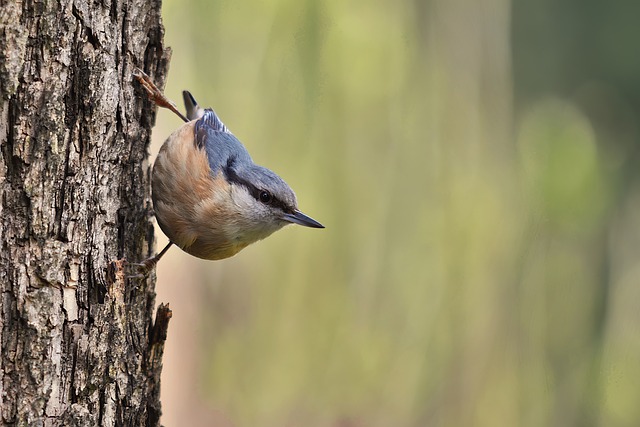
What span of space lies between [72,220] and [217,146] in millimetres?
920

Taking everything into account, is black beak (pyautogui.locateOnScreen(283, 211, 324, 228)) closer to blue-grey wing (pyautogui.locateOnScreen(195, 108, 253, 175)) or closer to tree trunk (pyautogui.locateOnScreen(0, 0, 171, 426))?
blue-grey wing (pyautogui.locateOnScreen(195, 108, 253, 175))

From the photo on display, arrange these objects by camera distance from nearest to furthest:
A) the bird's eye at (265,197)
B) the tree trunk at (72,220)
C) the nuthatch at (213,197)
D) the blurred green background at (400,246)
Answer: the tree trunk at (72,220)
the nuthatch at (213,197)
the bird's eye at (265,197)
the blurred green background at (400,246)

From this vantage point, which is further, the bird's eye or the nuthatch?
the bird's eye

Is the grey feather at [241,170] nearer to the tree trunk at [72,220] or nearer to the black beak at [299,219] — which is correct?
the black beak at [299,219]

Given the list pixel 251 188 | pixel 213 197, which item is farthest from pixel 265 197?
pixel 213 197

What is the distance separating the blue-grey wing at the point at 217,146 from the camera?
2.49 meters

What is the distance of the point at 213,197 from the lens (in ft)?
7.89

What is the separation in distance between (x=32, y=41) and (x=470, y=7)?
2.83 metres

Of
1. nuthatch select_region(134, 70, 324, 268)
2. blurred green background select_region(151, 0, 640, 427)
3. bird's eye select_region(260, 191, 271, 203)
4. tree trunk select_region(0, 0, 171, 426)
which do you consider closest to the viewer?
tree trunk select_region(0, 0, 171, 426)

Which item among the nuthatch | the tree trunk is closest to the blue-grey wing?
the nuthatch

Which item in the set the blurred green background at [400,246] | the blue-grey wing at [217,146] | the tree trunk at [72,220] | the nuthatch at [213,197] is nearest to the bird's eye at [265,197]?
the nuthatch at [213,197]

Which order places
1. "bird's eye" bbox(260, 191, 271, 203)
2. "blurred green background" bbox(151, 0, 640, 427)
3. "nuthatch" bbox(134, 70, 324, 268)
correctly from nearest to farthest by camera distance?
1. "nuthatch" bbox(134, 70, 324, 268)
2. "bird's eye" bbox(260, 191, 271, 203)
3. "blurred green background" bbox(151, 0, 640, 427)

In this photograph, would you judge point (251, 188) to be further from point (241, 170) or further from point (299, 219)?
point (299, 219)

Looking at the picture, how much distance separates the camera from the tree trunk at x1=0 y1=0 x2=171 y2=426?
61.9 inches
